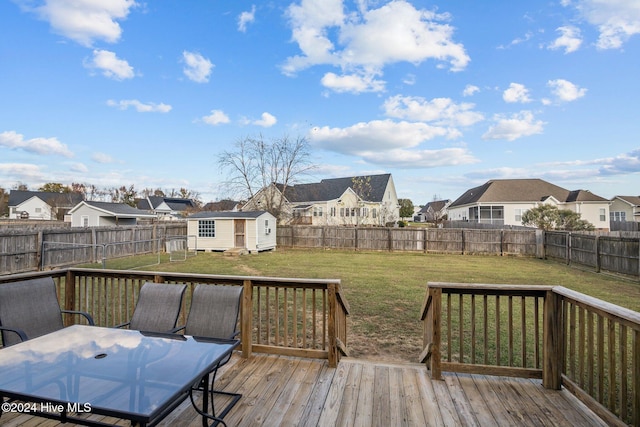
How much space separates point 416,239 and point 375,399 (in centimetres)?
1542

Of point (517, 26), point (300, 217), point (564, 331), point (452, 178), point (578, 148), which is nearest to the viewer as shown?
point (564, 331)

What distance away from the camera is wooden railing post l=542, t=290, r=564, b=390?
2834mm

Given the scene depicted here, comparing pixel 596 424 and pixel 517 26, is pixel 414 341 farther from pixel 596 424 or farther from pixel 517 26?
pixel 517 26

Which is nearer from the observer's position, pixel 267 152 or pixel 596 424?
pixel 596 424

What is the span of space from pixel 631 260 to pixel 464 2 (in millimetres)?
9353

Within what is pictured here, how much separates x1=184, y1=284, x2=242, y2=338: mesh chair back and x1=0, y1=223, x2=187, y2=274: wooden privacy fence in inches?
420

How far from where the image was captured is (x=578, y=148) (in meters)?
12.9

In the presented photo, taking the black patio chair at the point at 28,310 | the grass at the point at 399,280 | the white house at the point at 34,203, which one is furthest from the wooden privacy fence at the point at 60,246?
the white house at the point at 34,203

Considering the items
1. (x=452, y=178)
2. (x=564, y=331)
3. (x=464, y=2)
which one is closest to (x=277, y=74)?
(x=464, y=2)

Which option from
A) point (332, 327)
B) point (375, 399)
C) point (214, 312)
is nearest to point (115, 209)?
point (214, 312)

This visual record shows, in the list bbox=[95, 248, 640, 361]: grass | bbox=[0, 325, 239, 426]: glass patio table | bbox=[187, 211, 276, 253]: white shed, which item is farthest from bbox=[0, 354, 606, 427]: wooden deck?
bbox=[187, 211, 276, 253]: white shed

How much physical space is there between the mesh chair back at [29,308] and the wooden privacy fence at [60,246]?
9.63 m

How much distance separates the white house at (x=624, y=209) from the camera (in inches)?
1133

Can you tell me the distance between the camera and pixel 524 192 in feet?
81.9
